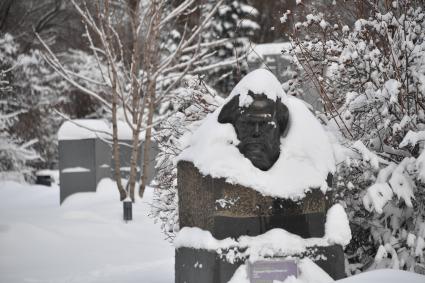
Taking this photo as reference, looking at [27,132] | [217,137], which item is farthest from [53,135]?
[217,137]

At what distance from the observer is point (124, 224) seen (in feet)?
34.5

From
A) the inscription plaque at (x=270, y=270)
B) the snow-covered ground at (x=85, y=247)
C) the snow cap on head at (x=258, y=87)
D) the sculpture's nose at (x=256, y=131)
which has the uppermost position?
the snow cap on head at (x=258, y=87)

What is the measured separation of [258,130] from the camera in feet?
14.1

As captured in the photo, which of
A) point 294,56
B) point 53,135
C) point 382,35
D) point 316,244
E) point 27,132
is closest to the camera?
point 316,244

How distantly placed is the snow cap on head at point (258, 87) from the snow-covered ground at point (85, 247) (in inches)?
119

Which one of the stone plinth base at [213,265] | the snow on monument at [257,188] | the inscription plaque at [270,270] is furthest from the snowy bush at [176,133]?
the inscription plaque at [270,270]

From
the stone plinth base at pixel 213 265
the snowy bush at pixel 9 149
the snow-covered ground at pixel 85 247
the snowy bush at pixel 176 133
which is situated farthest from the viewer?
the snowy bush at pixel 9 149

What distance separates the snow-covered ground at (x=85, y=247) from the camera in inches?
283

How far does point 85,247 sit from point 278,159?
17.3ft

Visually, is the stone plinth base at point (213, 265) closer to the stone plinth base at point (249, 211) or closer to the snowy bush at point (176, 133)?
the stone plinth base at point (249, 211)

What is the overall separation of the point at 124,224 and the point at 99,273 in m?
3.27

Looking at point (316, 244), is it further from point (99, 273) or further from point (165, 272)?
point (99, 273)

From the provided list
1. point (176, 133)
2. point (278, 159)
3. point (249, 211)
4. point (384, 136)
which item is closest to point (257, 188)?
point (249, 211)

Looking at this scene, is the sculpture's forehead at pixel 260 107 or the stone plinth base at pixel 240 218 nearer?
the stone plinth base at pixel 240 218
